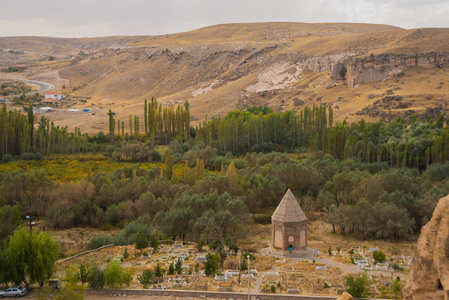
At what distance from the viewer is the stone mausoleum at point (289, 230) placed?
25.0 m

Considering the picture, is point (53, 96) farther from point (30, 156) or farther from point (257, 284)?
point (257, 284)

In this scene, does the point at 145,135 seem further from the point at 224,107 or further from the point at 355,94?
the point at 355,94

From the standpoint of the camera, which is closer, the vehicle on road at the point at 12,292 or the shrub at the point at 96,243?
the vehicle on road at the point at 12,292

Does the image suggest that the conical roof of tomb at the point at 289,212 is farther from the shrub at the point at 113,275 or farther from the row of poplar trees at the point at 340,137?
the row of poplar trees at the point at 340,137

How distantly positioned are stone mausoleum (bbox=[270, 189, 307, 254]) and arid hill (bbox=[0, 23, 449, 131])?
4499 centimetres

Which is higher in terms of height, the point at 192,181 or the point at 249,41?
the point at 249,41

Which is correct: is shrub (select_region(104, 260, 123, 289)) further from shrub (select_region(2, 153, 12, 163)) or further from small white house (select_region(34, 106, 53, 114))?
small white house (select_region(34, 106, 53, 114))

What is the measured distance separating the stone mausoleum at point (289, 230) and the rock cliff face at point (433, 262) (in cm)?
1138

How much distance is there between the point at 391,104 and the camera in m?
68.9

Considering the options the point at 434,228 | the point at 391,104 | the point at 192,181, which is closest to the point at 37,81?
the point at 391,104

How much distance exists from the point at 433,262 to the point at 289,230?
480 inches

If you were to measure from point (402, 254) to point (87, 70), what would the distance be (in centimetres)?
12104

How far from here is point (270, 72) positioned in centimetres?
10131

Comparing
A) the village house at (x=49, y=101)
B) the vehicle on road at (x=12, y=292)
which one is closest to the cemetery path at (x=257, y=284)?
the vehicle on road at (x=12, y=292)
